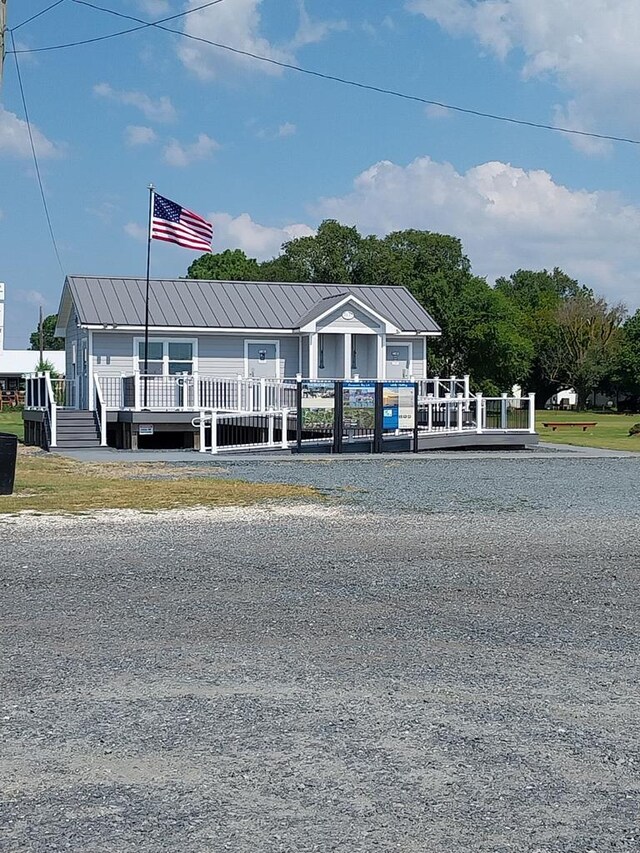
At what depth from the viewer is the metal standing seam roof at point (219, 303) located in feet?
111

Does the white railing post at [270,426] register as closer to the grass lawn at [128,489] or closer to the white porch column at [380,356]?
the grass lawn at [128,489]

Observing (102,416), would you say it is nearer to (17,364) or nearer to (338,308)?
(338,308)

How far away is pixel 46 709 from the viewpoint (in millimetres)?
5613

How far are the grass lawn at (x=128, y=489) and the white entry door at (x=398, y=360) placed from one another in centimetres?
1504

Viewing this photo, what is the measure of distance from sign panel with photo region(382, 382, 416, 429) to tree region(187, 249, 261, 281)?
57713 mm

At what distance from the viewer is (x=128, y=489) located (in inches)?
690

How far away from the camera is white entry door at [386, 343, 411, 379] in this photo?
3603 cm

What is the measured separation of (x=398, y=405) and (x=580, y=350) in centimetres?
7550

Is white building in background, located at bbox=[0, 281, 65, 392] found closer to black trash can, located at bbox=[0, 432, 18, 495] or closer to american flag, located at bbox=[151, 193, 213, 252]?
american flag, located at bbox=[151, 193, 213, 252]

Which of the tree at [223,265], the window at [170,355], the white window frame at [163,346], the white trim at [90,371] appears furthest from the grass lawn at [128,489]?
the tree at [223,265]

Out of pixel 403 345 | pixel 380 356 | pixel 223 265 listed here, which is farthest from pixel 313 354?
pixel 223 265

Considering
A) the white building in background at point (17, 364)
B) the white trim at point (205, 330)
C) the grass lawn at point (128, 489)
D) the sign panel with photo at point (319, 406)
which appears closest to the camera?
the grass lawn at point (128, 489)

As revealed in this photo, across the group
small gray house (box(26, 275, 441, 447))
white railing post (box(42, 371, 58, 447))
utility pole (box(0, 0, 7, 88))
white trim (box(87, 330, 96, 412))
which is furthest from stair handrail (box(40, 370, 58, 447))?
utility pole (box(0, 0, 7, 88))

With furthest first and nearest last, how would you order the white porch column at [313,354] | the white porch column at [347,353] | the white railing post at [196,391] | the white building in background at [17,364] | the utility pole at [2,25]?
1. the white building in background at [17,364]
2. the white porch column at [347,353]
3. the white porch column at [313,354]
4. the white railing post at [196,391]
5. the utility pole at [2,25]
